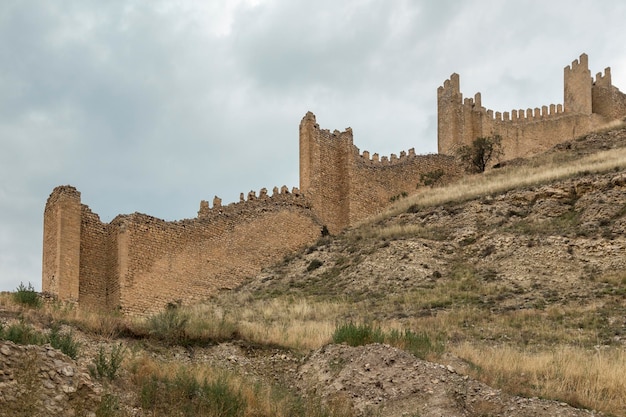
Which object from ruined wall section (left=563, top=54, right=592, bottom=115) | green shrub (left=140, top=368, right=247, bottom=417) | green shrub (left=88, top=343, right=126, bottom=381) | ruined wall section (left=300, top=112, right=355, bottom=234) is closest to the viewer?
green shrub (left=140, top=368, right=247, bottom=417)

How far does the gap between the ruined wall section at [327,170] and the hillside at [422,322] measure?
2.29 m

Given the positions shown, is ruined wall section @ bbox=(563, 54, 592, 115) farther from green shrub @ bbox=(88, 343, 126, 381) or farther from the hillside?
green shrub @ bbox=(88, 343, 126, 381)

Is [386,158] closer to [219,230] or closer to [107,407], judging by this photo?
[219,230]

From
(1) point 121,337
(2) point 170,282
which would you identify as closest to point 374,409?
(1) point 121,337

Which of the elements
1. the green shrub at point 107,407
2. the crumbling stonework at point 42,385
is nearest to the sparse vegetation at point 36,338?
the crumbling stonework at point 42,385

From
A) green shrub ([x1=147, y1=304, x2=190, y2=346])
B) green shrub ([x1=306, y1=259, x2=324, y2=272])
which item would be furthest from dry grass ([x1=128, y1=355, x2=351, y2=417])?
green shrub ([x1=306, y1=259, x2=324, y2=272])

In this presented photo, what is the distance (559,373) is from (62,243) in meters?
14.3

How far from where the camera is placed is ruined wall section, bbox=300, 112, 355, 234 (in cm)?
3017

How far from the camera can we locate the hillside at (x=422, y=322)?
10.2 meters

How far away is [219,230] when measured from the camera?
25469 millimetres

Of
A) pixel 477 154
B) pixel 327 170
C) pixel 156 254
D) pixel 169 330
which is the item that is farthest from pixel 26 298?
pixel 477 154

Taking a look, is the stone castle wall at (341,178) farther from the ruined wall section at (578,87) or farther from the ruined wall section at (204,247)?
the ruined wall section at (578,87)

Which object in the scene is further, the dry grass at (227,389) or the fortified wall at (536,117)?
the fortified wall at (536,117)

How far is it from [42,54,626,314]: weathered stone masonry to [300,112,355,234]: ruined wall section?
0.04 meters
